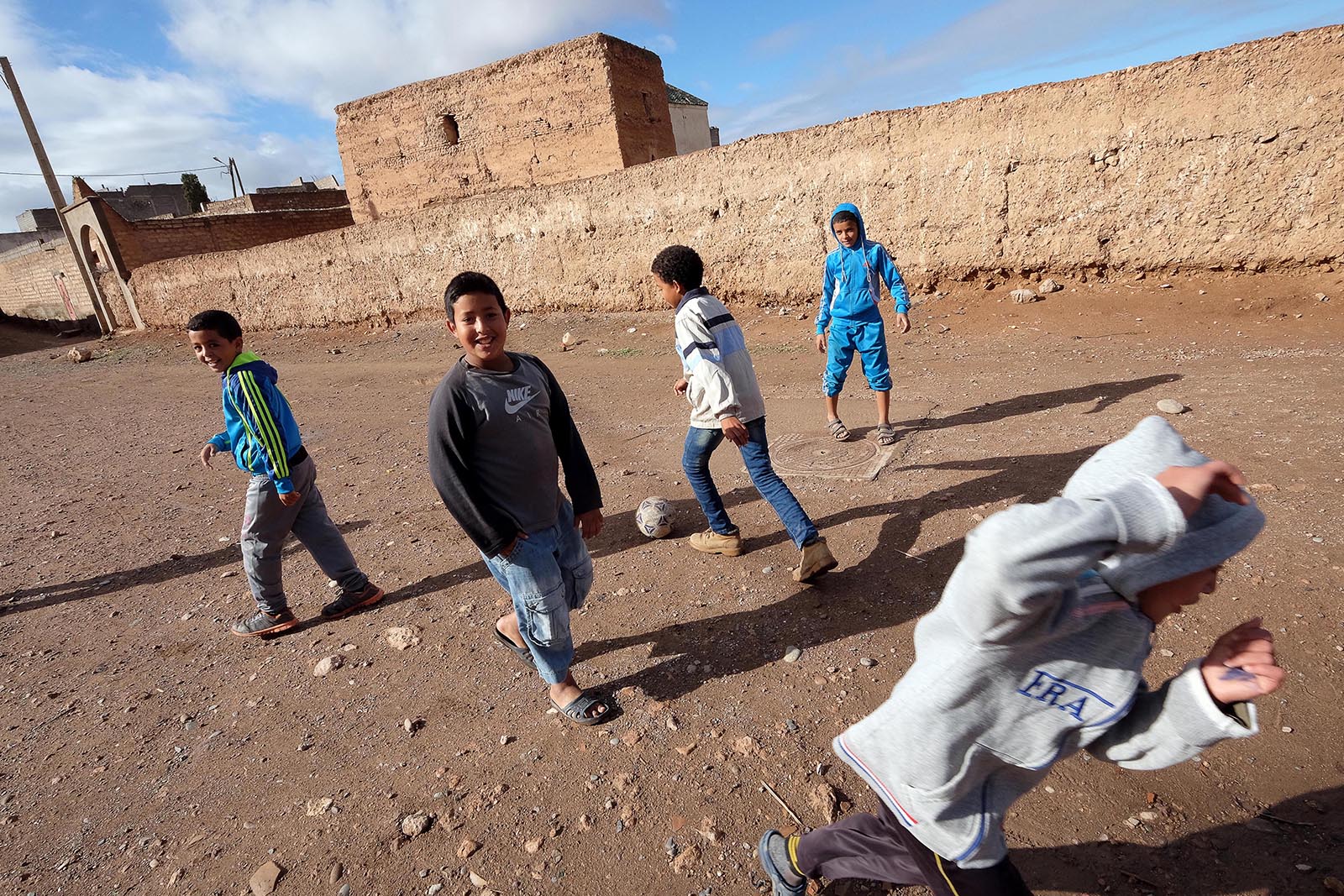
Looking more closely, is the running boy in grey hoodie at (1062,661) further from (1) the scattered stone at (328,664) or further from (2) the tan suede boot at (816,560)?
(1) the scattered stone at (328,664)

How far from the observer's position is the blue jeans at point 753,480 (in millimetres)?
3254

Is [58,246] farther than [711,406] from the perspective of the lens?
Yes

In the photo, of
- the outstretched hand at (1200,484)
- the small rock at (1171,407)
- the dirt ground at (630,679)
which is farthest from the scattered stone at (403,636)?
the small rock at (1171,407)

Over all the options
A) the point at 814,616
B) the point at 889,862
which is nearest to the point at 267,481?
the point at 814,616

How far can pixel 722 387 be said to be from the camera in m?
3.17

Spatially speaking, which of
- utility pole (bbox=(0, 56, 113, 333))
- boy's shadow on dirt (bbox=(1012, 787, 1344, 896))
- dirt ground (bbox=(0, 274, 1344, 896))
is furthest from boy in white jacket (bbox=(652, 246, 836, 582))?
utility pole (bbox=(0, 56, 113, 333))

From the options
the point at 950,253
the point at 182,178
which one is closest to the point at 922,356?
the point at 950,253

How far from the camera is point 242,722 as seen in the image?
2.96 meters

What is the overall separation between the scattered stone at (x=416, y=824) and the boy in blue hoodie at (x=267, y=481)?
176 centimetres

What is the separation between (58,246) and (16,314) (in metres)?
7.02

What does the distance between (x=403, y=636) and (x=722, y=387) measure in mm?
2049

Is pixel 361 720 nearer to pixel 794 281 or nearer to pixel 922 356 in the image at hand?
pixel 922 356

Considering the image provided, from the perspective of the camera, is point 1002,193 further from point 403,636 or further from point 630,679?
point 403,636

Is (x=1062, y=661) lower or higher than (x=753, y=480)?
higher
